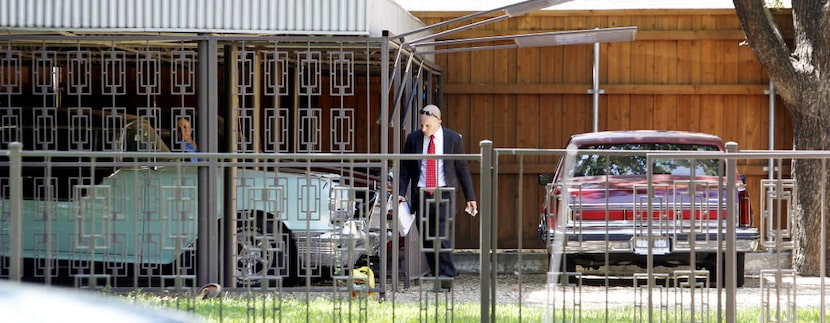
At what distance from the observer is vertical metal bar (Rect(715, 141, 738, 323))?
8.66m

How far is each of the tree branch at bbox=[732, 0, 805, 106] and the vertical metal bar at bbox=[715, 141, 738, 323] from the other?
5890 millimetres

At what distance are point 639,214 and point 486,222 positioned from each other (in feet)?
5.31

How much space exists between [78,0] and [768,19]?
7281mm

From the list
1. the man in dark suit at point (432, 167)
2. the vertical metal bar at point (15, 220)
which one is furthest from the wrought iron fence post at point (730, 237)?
the vertical metal bar at point (15, 220)

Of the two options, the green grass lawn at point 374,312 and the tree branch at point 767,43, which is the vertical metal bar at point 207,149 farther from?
the tree branch at point 767,43

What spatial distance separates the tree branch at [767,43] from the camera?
14219 mm

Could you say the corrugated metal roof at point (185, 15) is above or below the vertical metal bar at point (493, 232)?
above

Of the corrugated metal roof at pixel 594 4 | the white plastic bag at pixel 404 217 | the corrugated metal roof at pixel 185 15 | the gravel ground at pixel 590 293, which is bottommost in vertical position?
the gravel ground at pixel 590 293

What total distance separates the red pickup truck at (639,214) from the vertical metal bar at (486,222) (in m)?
0.47

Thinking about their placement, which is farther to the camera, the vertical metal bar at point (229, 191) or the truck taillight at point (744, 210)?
the truck taillight at point (744, 210)

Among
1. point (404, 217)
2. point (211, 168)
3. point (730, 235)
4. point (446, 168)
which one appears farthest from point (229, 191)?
point (730, 235)

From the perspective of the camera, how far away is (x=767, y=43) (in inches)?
561

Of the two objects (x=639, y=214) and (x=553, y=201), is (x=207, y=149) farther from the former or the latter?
(x=639, y=214)

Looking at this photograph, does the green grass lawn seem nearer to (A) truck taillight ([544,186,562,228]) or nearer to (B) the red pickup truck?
(B) the red pickup truck
